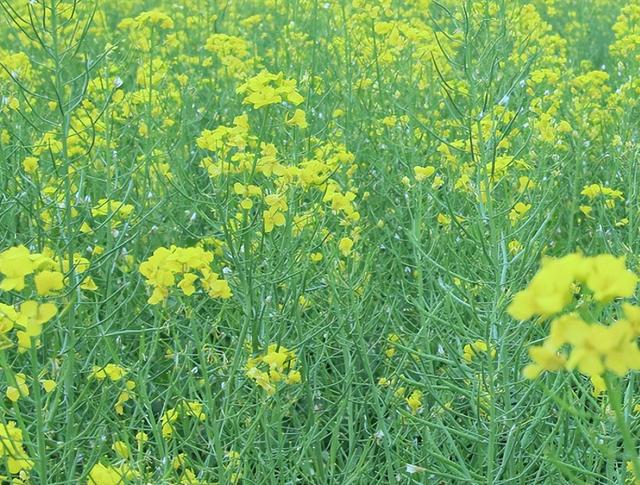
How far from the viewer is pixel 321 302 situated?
2.63 m

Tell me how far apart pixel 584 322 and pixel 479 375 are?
1.17 metres

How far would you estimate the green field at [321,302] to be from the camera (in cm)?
179

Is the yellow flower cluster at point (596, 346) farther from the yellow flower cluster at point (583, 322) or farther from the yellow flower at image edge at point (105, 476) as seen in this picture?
the yellow flower at image edge at point (105, 476)

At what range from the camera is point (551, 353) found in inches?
37.8

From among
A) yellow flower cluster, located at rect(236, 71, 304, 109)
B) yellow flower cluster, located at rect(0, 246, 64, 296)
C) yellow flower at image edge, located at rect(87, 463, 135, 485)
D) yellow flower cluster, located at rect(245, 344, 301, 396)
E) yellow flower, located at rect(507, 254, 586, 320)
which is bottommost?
yellow flower at image edge, located at rect(87, 463, 135, 485)

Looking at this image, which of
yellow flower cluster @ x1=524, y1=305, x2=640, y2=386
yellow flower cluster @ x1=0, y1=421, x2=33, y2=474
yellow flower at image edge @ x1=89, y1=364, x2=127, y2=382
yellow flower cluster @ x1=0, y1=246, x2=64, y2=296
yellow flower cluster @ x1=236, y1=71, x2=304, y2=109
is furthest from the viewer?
yellow flower cluster @ x1=236, y1=71, x2=304, y2=109

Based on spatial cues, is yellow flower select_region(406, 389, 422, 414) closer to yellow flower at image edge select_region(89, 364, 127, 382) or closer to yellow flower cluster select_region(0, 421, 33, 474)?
yellow flower at image edge select_region(89, 364, 127, 382)

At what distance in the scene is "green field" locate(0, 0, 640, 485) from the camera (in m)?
1.79

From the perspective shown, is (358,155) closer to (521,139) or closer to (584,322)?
(521,139)

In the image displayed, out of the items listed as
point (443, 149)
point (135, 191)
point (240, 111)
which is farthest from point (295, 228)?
point (240, 111)

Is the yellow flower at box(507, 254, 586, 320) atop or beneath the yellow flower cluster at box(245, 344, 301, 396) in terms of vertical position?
atop

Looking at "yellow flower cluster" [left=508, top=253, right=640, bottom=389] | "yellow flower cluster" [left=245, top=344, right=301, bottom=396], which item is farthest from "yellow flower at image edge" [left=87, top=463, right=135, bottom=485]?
"yellow flower cluster" [left=508, top=253, right=640, bottom=389]

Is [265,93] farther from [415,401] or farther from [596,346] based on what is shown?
[596,346]

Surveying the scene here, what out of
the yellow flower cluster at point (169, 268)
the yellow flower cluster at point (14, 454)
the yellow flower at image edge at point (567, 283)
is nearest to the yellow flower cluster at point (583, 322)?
the yellow flower at image edge at point (567, 283)
